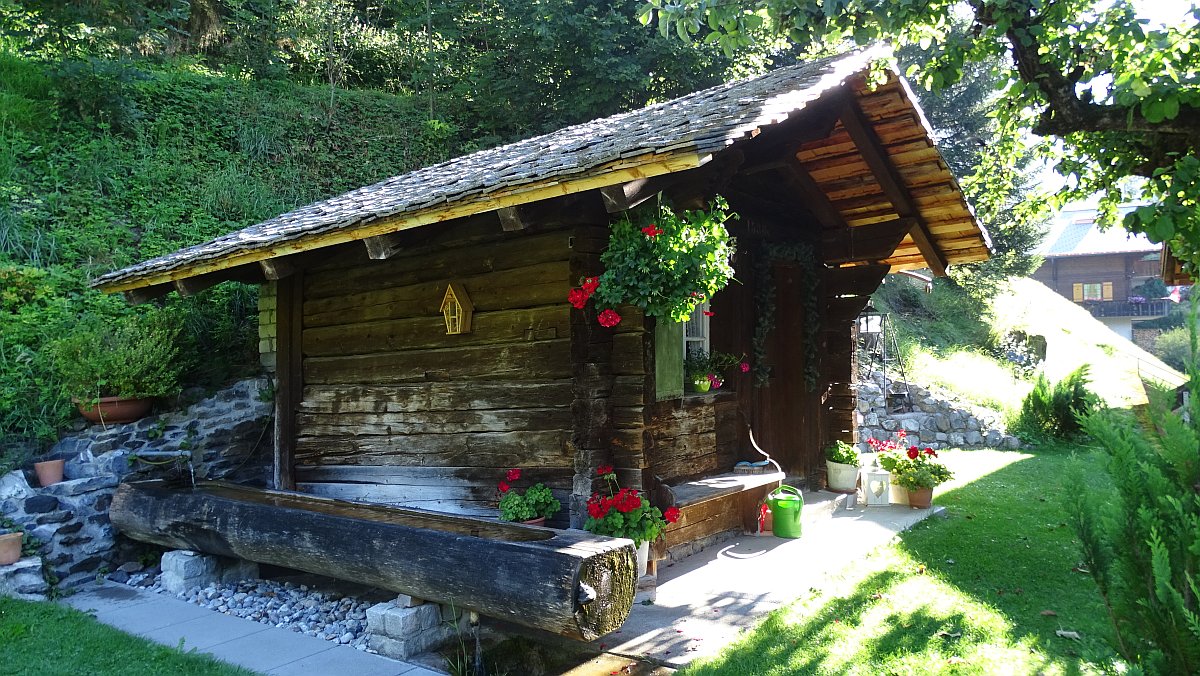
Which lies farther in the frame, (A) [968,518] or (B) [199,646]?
(A) [968,518]

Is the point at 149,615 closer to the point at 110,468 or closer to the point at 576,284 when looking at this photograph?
the point at 110,468

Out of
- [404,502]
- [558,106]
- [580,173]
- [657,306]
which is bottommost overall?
[404,502]

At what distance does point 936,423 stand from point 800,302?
6.49m

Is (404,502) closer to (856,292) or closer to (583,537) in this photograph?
(583,537)

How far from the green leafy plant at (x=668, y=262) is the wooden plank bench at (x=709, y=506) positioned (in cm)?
142

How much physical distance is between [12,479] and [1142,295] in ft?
125

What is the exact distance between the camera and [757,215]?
7.16 meters

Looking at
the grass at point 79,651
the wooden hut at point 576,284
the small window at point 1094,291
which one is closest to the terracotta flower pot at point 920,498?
the wooden hut at point 576,284

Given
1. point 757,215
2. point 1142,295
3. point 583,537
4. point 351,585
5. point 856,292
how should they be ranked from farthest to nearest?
point 1142,295
point 856,292
point 757,215
point 351,585
point 583,537

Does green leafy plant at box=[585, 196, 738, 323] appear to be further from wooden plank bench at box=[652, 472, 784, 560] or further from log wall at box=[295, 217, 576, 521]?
wooden plank bench at box=[652, 472, 784, 560]

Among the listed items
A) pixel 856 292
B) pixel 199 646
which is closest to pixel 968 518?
pixel 856 292

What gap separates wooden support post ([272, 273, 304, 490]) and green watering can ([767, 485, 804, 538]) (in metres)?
4.39

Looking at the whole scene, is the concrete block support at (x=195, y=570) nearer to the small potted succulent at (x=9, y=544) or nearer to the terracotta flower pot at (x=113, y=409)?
the small potted succulent at (x=9, y=544)

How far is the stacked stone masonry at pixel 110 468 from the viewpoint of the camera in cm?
583
